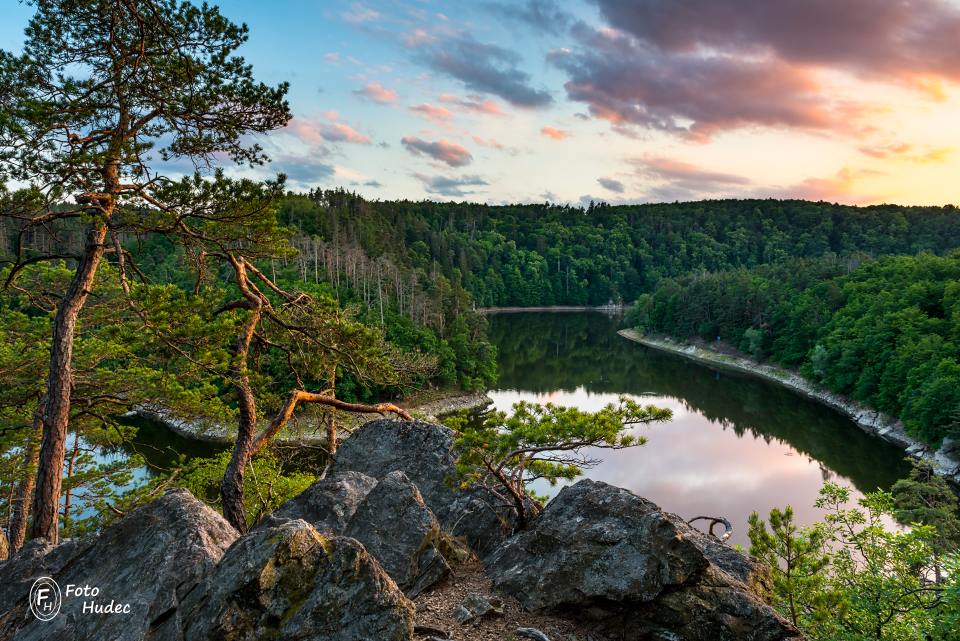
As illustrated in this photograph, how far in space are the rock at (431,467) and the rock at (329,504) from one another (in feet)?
1.96

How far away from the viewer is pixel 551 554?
6406 millimetres

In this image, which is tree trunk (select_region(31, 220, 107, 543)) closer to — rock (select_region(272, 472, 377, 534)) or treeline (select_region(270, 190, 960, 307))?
rock (select_region(272, 472, 377, 534))

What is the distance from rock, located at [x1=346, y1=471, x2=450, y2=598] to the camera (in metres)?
6.56

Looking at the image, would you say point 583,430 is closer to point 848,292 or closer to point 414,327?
point 414,327

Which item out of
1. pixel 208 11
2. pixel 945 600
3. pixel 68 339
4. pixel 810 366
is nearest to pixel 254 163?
pixel 208 11

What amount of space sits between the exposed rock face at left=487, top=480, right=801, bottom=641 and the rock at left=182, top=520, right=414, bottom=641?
1989mm

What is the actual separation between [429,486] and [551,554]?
3.13 meters

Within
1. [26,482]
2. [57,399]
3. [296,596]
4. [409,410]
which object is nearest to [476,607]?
[296,596]

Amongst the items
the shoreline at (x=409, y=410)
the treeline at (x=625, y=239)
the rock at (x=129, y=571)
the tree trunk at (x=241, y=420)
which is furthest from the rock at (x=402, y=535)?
the treeline at (x=625, y=239)

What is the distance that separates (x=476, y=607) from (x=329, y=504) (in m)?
2.64

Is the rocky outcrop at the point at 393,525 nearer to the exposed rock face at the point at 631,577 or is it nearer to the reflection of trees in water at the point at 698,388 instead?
the exposed rock face at the point at 631,577

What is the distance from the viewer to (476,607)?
19.7 ft

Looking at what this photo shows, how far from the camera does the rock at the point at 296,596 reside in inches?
177

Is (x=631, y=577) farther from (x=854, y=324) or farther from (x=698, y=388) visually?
(x=854, y=324)
